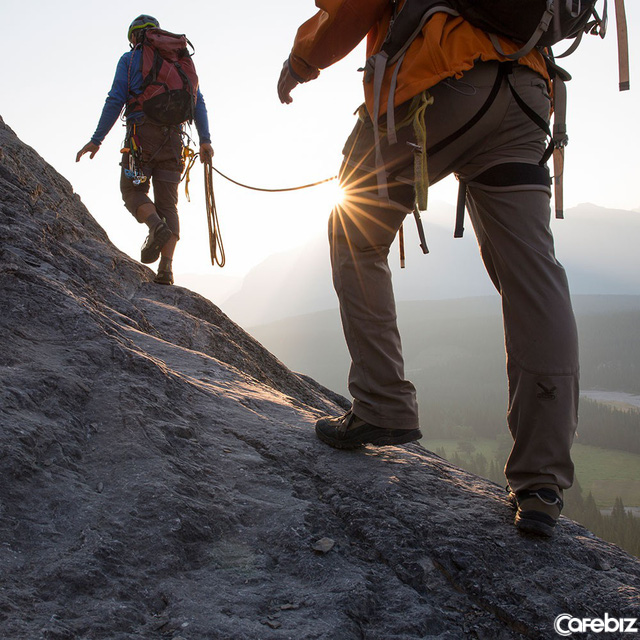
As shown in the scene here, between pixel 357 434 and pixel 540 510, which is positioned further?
pixel 357 434

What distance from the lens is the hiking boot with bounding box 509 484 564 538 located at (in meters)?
2.68

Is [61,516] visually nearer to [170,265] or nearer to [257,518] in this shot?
[257,518]

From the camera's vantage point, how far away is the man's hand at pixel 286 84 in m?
3.33

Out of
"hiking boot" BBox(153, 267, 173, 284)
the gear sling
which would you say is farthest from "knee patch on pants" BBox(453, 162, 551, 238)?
"hiking boot" BBox(153, 267, 173, 284)

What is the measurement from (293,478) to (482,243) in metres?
1.63

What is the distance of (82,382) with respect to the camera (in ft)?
10.6

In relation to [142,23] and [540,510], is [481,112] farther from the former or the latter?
[142,23]

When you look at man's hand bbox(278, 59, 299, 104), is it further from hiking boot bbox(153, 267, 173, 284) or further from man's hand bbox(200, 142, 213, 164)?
man's hand bbox(200, 142, 213, 164)

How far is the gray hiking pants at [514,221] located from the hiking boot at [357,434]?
679 mm

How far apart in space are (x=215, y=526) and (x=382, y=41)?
8.47 ft

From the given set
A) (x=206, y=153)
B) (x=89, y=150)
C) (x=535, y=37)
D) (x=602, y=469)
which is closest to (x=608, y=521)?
(x=602, y=469)

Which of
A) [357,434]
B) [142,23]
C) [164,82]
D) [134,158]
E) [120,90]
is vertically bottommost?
[357,434]

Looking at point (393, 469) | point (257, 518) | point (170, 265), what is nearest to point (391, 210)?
point (393, 469)

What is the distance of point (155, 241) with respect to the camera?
7695 mm
